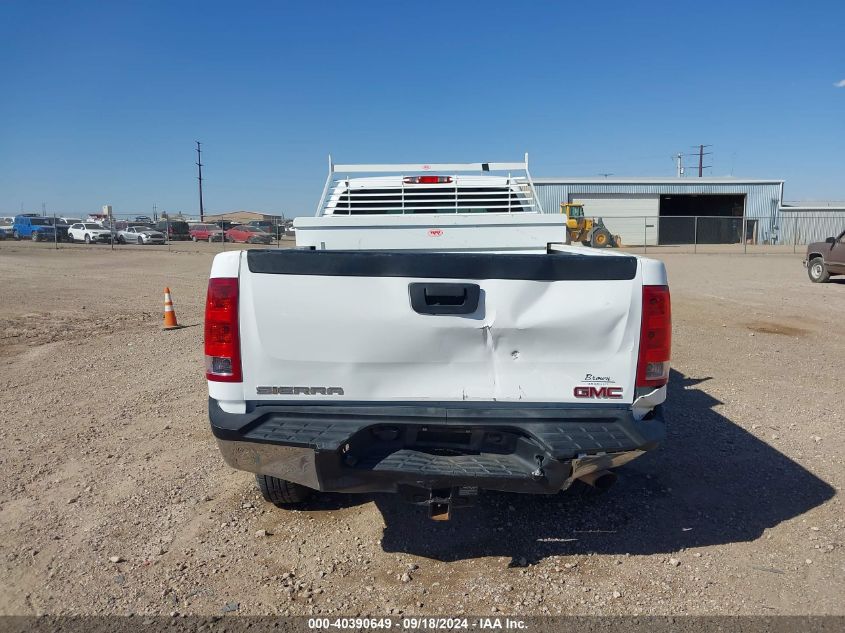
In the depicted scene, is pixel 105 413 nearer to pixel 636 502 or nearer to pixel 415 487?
pixel 415 487

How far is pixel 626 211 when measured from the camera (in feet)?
151

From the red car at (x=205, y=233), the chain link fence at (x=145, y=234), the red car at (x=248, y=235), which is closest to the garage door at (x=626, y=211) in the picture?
the chain link fence at (x=145, y=234)

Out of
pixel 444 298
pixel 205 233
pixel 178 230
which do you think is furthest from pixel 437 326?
pixel 205 233

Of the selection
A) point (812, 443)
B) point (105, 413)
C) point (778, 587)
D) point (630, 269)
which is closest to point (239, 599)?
point (630, 269)

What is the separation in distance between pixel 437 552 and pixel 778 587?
180 centimetres

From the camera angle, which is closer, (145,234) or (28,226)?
(145,234)

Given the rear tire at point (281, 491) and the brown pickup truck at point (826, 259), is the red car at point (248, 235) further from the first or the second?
the rear tire at point (281, 491)

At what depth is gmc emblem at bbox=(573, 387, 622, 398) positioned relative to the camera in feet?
11.0

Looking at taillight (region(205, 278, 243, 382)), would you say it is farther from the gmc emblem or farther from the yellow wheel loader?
the yellow wheel loader

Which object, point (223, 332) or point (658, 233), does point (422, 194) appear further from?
point (658, 233)

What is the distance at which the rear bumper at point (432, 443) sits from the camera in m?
3.23

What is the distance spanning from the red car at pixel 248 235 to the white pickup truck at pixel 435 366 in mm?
41815

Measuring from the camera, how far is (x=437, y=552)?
3.81 m

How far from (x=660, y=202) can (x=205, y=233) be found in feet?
111
